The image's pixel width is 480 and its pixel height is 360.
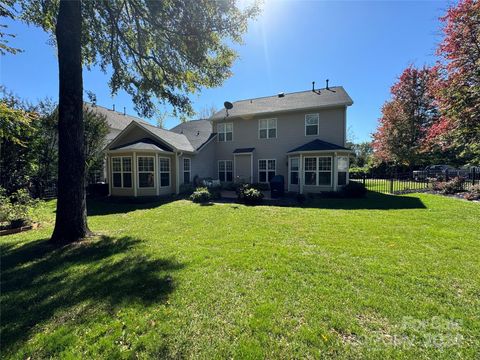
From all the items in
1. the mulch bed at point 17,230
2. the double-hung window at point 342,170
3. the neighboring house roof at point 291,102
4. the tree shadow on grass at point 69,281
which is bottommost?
the tree shadow on grass at point 69,281

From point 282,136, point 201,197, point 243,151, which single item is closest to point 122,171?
point 201,197

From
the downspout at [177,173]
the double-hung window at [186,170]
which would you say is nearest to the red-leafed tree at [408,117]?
the double-hung window at [186,170]

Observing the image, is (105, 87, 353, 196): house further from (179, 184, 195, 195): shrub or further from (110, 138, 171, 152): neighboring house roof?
(179, 184, 195, 195): shrub

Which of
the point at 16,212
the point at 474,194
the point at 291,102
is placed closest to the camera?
the point at 16,212

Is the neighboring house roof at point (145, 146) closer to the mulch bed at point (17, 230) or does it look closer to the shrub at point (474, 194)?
the mulch bed at point (17, 230)

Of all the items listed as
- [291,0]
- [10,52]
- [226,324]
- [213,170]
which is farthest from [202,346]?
[213,170]

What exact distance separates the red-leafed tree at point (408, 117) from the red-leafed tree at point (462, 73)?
17.5 m

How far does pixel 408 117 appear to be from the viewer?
25.6 m

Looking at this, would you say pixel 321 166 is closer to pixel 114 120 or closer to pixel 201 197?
pixel 201 197

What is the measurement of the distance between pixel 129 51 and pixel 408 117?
2817cm

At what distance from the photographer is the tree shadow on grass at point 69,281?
3.16 m

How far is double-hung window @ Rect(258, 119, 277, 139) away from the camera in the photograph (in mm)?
17828

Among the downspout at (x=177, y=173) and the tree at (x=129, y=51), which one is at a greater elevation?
the tree at (x=129, y=51)

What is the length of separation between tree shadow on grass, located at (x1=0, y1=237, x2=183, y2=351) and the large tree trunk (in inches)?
32.2
